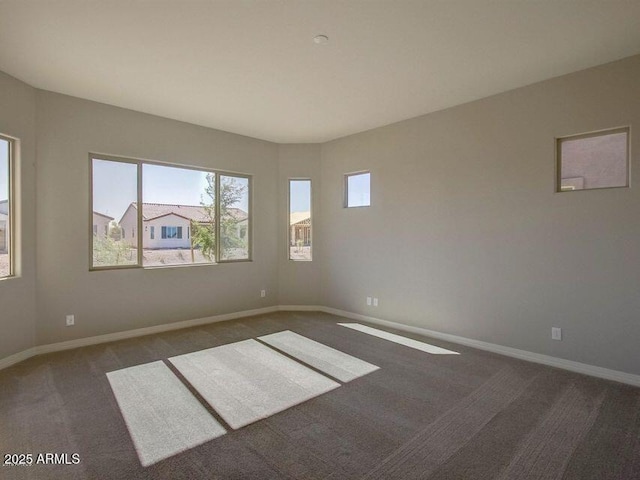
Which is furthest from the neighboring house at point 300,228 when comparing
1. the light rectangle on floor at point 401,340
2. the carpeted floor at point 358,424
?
the carpeted floor at point 358,424

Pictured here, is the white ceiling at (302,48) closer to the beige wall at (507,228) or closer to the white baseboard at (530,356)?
the beige wall at (507,228)

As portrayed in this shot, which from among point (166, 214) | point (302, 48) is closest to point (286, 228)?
point (166, 214)

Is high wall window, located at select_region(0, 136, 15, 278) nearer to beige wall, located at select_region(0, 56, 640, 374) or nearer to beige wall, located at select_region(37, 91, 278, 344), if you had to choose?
beige wall, located at select_region(0, 56, 640, 374)

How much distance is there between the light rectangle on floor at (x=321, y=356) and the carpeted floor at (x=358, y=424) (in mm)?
43

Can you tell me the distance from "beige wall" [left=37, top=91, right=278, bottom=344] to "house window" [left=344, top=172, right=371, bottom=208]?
1700mm

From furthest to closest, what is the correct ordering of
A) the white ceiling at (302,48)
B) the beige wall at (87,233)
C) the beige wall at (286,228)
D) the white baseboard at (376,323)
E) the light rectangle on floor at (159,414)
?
the beige wall at (286,228) < the beige wall at (87,233) < the white baseboard at (376,323) < the white ceiling at (302,48) < the light rectangle on floor at (159,414)

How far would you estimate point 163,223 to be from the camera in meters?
4.66

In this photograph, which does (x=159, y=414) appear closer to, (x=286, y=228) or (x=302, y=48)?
(x=302, y=48)

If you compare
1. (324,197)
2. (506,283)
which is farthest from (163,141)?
(506,283)

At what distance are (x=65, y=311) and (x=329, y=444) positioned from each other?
3.51 m

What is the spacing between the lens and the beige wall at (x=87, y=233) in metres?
3.72

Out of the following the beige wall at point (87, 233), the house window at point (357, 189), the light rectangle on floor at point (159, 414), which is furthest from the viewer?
the house window at point (357, 189)

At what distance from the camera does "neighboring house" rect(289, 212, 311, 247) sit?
5867 millimetres

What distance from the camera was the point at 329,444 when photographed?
213 centimetres
